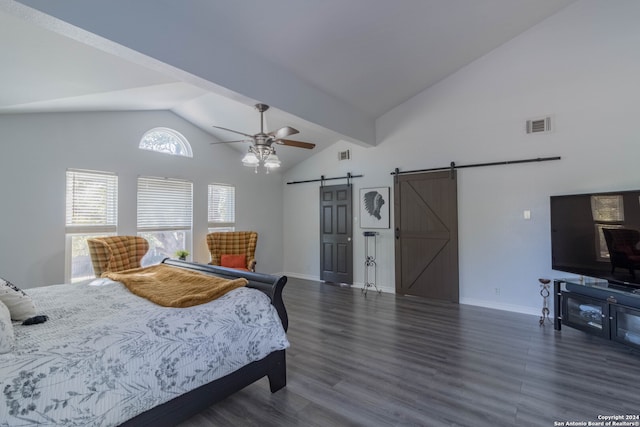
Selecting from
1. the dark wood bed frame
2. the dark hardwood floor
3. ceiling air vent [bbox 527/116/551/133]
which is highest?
ceiling air vent [bbox 527/116/551/133]

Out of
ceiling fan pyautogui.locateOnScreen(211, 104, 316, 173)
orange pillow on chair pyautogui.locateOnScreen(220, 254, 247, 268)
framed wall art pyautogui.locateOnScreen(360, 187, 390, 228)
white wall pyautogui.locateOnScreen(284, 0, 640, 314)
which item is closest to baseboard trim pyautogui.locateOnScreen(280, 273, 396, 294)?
white wall pyautogui.locateOnScreen(284, 0, 640, 314)

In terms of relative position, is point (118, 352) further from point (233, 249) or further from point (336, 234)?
point (336, 234)

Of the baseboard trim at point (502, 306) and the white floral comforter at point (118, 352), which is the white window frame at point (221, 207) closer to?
the white floral comforter at point (118, 352)

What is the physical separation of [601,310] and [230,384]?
377 cm

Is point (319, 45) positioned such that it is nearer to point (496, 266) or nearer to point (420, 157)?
point (420, 157)

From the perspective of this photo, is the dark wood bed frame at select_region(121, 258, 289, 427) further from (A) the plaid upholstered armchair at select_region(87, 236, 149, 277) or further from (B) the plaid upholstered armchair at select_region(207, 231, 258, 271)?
(B) the plaid upholstered armchair at select_region(207, 231, 258, 271)

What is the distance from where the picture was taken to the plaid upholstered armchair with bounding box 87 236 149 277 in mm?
4051

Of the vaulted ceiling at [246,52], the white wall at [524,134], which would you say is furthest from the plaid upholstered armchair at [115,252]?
the white wall at [524,134]

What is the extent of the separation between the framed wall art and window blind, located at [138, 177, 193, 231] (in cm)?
331

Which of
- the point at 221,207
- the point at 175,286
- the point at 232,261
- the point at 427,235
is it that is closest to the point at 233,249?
the point at 232,261

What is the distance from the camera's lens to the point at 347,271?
623 cm

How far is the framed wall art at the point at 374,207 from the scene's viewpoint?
227 inches

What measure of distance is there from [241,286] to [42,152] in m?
3.53

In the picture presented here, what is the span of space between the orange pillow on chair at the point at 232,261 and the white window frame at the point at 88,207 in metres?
1.75
